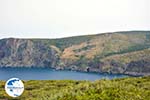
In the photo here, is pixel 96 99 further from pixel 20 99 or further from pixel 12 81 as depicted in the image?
pixel 20 99

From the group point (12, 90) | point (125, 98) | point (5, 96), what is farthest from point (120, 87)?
point (5, 96)

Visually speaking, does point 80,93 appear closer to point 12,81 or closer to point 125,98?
point 125,98

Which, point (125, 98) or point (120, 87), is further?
point (120, 87)

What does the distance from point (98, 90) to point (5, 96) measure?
30.4m

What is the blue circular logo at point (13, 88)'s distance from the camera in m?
21.6

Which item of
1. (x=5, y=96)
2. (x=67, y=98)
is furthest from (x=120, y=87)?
(x=5, y=96)

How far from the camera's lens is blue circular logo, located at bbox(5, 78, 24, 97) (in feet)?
70.9

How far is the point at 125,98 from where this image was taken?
16547 millimetres

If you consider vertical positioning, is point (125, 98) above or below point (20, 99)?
above

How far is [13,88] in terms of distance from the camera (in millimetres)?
22094

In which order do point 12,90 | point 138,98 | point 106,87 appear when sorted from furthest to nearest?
1. point 12,90
2. point 106,87
3. point 138,98

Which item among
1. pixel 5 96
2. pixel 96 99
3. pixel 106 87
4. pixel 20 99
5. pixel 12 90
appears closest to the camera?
pixel 96 99

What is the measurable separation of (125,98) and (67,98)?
8.08 feet

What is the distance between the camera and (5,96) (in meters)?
46.2
